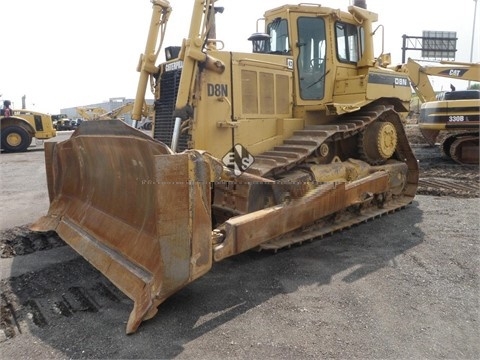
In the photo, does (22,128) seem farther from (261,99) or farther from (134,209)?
(134,209)

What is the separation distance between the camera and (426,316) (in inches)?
133

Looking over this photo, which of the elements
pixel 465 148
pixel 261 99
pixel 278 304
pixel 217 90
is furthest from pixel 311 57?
pixel 465 148

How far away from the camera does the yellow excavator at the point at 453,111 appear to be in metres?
11.5

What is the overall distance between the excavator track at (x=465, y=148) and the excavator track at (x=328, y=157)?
220 inches

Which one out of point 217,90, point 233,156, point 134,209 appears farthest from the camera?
point 233,156

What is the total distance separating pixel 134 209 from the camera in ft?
13.6

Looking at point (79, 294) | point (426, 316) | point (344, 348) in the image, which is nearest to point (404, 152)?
point (426, 316)

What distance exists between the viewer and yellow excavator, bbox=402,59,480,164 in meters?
11.5

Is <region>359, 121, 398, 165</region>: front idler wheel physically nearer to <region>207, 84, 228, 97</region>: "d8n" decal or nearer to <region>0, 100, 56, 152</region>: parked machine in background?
<region>207, 84, 228, 97</region>: "d8n" decal

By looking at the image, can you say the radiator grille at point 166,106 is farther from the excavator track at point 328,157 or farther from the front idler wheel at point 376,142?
the front idler wheel at point 376,142

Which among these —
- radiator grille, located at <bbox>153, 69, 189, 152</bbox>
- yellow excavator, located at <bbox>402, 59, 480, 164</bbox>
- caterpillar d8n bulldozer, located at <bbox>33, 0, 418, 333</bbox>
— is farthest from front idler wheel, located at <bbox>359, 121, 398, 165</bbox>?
yellow excavator, located at <bbox>402, 59, 480, 164</bbox>

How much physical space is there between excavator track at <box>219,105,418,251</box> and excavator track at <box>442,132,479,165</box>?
5.58 meters

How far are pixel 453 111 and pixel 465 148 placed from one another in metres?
1.14

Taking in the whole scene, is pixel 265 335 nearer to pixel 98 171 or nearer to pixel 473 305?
pixel 473 305
